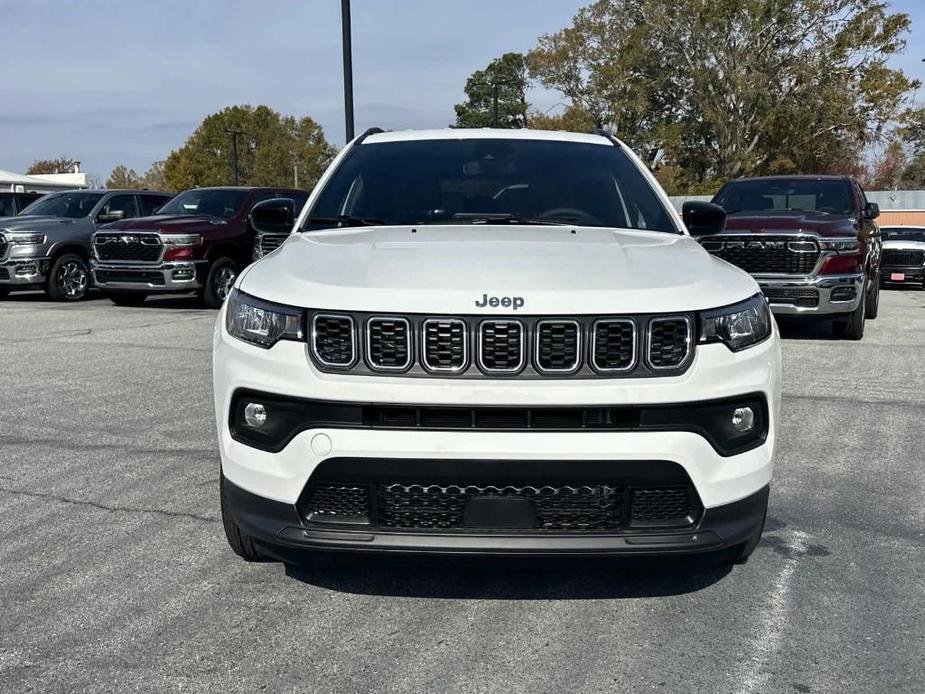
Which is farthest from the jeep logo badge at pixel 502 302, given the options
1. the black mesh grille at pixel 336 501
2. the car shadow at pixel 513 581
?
the car shadow at pixel 513 581

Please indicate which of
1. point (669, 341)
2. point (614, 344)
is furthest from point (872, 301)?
point (614, 344)

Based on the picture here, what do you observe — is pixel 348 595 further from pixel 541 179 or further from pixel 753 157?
pixel 753 157

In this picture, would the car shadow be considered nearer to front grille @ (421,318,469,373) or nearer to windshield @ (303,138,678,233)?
front grille @ (421,318,469,373)

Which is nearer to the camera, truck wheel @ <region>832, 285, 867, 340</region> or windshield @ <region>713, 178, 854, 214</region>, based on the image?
truck wheel @ <region>832, 285, 867, 340</region>

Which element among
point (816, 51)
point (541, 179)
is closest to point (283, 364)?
point (541, 179)

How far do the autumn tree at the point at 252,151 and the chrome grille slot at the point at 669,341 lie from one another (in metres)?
79.9

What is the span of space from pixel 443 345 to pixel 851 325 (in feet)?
28.7

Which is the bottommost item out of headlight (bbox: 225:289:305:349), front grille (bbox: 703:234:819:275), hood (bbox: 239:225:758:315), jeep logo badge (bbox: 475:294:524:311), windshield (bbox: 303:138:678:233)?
front grille (bbox: 703:234:819:275)

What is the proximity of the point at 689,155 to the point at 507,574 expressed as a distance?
151ft

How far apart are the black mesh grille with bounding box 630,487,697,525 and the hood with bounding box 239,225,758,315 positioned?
0.56 metres

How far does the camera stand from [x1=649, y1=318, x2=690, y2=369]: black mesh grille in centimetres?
295

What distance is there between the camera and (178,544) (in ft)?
13.1

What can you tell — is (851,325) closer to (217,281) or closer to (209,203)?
(217,281)

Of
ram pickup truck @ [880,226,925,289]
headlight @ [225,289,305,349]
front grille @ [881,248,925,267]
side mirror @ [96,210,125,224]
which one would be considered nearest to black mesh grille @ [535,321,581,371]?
headlight @ [225,289,305,349]
